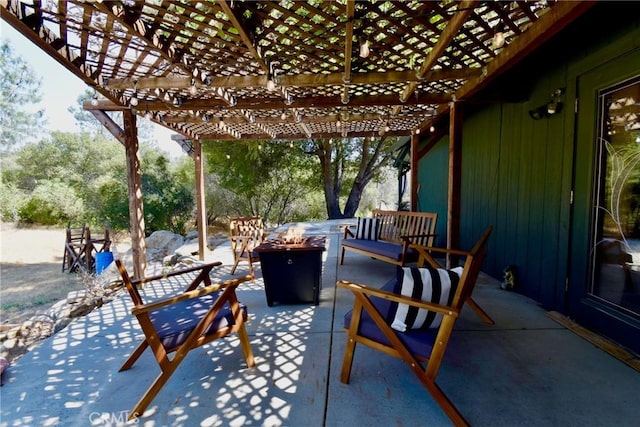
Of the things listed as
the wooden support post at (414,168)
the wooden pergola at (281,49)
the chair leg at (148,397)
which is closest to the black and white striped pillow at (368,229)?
the wooden pergola at (281,49)

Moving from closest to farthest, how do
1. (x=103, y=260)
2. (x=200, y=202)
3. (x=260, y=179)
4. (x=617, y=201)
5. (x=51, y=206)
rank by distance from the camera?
1. (x=617, y=201)
2. (x=200, y=202)
3. (x=103, y=260)
4. (x=260, y=179)
5. (x=51, y=206)

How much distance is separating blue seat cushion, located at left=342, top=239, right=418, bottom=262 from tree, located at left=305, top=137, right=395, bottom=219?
750 cm

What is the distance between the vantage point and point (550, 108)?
9.39ft

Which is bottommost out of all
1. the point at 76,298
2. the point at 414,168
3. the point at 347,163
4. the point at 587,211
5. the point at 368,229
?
the point at 76,298

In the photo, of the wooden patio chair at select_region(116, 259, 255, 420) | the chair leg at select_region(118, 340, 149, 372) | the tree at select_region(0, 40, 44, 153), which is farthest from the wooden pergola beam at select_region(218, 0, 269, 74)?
the tree at select_region(0, 40, 44, 153)

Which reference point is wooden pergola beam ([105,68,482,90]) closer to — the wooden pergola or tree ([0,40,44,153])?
the wooden pergola

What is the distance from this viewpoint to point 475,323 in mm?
2607

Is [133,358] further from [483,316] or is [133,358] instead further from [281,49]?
[483,316]

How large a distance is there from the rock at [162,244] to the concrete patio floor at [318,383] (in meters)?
6.39

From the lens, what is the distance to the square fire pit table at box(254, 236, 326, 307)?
119 inches

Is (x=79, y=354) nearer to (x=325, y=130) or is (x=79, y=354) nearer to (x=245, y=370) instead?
(x=245, y=370)

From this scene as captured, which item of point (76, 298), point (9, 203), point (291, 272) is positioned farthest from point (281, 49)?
point (9, 203)

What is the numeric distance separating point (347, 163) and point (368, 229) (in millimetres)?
8600

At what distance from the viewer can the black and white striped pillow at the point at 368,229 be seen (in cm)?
469
